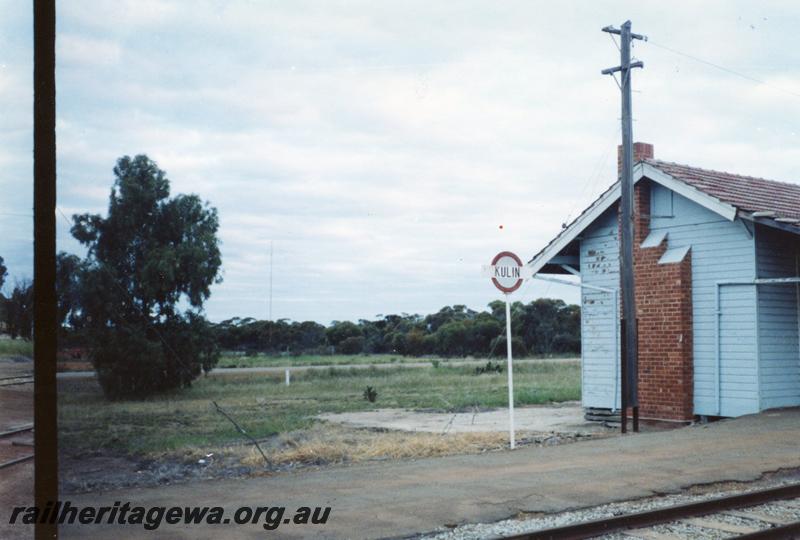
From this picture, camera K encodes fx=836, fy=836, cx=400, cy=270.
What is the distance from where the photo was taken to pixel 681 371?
51.2 feet

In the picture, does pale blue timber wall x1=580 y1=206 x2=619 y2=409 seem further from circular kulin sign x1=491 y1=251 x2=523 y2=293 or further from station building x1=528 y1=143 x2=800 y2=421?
circular kulin sign x1=491 y1=251 x2=523 y2=293

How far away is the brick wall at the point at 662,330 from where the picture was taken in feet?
51.4

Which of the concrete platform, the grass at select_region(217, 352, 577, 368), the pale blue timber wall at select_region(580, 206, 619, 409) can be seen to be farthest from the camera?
the grass at select_region(217, 352, 577, 368)

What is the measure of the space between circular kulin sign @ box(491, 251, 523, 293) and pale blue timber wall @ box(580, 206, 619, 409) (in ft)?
17.1

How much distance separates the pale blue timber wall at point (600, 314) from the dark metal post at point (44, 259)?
13.2 metres

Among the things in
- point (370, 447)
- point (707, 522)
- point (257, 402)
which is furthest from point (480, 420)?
→ point (707, 522)

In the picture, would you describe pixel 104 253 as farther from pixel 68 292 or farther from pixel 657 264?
pixel 657 264

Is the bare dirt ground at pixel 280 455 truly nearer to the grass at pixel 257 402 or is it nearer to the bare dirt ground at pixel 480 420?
the bare dirt ground at pixel 480 420

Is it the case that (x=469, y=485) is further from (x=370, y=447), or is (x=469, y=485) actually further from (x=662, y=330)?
(x=662, y=330)

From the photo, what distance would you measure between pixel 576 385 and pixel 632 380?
16.3 meters

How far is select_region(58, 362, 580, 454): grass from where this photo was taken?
17.7 metres

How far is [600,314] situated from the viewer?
17734mm

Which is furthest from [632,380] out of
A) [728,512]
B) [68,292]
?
[68,292]

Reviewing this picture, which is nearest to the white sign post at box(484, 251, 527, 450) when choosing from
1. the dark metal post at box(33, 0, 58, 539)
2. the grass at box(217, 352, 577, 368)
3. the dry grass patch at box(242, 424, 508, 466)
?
the dry grass patch at box(242, 424, 508, 466)
